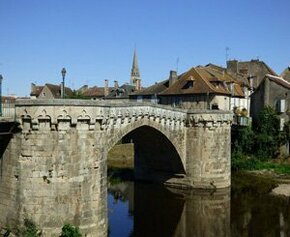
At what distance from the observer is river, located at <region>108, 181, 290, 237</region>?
82.2ft

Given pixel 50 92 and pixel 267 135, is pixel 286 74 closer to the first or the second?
pixel 267 135

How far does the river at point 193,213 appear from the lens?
82.2 feet

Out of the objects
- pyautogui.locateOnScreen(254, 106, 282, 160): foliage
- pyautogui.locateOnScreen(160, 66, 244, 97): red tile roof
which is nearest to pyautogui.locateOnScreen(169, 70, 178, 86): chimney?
pyautogui.locateOnScreen(160, 66, 244, 97): red tile roof

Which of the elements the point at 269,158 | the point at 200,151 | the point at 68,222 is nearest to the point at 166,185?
the point at 200,151

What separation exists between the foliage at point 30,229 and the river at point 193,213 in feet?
20.0

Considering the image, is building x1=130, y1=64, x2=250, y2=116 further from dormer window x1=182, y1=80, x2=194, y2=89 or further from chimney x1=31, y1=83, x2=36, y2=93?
chimney x1=31, y1=83, x2=36, y2=93

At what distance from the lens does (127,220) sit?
27.2m

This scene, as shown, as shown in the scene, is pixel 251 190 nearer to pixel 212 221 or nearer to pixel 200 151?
pixel 200 151

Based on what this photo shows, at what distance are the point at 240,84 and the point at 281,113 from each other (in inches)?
413

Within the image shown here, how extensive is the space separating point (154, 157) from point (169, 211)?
324 inches

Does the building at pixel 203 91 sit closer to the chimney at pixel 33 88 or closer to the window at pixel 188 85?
the window at pixel 188 85

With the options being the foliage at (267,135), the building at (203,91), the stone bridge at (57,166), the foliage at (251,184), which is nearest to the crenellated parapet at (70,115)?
the stone bridge at (57,166)

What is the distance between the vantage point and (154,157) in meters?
36.3

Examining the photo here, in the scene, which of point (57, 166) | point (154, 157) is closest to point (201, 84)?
point (154, 157)
